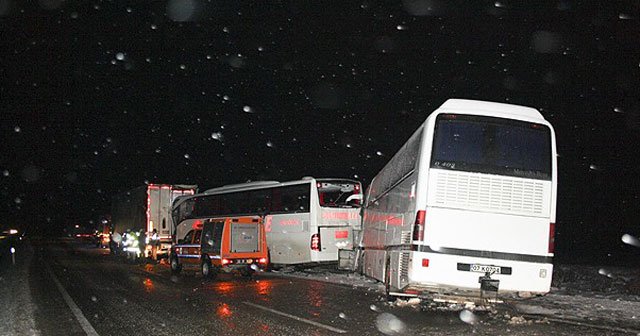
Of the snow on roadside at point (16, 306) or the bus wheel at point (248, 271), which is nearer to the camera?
the snow on roadside at point (16, 306)

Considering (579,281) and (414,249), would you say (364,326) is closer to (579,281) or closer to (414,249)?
(414,249)

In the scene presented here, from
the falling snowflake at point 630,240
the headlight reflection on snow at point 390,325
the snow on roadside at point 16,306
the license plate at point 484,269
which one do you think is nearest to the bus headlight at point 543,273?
the license plate at point 484,269

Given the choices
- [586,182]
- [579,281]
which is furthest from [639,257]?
[579,281]

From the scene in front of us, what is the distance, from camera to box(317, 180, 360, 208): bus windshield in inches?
881

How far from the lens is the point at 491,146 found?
10.1m

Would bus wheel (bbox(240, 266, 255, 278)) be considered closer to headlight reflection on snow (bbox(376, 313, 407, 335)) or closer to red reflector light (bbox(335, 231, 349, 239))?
red reflector light (bbox(335, 231, 349, 239))

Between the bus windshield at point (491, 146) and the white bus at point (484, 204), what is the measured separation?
A: 17 mm

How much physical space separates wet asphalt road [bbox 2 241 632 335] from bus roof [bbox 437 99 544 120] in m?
3.46

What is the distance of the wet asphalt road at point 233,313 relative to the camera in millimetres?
9234

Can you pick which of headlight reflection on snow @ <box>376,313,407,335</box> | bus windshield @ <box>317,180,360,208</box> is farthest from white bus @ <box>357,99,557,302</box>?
bus windshield @ <box>317,180,360,208</box>

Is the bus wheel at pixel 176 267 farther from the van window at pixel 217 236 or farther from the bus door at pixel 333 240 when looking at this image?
the bus door at pixel 333 240

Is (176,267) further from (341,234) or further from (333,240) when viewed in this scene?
(341,234)

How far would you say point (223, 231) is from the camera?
66.8 ft

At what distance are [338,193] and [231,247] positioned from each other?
4770 millimetres
